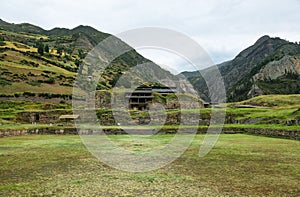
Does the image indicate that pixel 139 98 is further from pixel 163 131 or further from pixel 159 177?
pixel 159 177

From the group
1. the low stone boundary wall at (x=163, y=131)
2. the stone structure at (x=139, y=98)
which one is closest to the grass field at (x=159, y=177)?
the low stone boundary wall at (x=163, y=131)

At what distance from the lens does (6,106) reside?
54.3m

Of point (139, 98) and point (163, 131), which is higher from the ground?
point (139, 98)

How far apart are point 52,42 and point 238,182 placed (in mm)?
187103

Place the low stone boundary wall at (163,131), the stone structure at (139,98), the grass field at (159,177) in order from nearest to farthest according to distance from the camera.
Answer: the grass field at (159,177)
the low stone boundary wall at (163,131)
the stone structure at (139,98)

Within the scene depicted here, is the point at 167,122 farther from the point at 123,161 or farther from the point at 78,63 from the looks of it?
the point at 78,63

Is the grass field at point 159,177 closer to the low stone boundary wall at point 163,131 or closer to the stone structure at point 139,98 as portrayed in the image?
the low stone boundary wall at point 163,131

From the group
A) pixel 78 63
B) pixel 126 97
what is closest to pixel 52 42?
pixel 78 63

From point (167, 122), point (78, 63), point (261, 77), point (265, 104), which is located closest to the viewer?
point (167, 122)

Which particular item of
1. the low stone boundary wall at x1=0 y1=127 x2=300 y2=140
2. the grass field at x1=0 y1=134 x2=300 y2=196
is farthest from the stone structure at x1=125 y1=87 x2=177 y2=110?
the grass field at x1=0 y1=134 x2=300 y2=196

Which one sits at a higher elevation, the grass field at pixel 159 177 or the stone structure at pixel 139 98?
the stone structure at pixel 139 98

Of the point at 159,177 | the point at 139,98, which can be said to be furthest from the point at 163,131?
the point at 139,98

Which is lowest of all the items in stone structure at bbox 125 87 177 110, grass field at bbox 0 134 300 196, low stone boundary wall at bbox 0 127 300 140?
grass field at bbox 0 134 300 196

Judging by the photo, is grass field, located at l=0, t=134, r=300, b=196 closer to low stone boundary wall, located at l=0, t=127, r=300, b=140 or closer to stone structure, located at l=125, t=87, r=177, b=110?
low stone boundary wall, located at l=0, t=127, r=300, b=140
